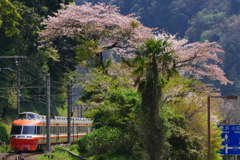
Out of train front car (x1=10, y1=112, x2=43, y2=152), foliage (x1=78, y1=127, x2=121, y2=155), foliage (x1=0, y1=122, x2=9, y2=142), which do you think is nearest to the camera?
foliage (x1=78, y1=127, x2=121, y2=155)

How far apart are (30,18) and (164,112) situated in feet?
106

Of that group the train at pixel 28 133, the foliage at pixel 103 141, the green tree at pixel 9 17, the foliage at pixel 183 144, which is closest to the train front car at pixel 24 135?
the train at pixel 28 133

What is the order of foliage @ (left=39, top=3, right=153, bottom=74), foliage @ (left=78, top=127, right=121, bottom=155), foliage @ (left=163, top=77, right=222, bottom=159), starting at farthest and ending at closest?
foliage @ (left=39, top=3, right=153, bottom=74) < foliage @ (left=163, top=77, right=222, bottom=159) < foliage @ (left=78, top=127, right=121, bottom=155)

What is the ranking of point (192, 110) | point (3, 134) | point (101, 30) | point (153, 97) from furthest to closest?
point (3, 134) → point (101, 30) → point (192, 110) → point (153, 97)

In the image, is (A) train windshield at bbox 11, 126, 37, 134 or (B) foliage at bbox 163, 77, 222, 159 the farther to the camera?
(A) train windshield at bbox 11, 126, 37, 134

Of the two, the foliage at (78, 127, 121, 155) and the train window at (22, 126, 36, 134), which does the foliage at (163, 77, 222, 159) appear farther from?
the train window at (22, 126, 36, 134)

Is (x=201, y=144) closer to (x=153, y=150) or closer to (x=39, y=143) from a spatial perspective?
(x=153, y=150)

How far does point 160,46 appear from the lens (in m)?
27.6

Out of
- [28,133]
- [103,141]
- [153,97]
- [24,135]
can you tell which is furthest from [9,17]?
[153,97]

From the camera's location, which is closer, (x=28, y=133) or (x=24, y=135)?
(x=24, y=135)

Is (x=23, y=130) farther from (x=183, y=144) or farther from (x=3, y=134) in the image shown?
(x=3, y=134)

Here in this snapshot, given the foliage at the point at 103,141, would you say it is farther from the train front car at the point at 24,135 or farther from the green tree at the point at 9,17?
the green tree at the point at 9,17

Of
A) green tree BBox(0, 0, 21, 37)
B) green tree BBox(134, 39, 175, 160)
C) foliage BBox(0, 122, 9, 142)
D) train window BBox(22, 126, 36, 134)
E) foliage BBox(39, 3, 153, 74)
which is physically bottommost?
foliage BBox(0, 122, 9, 142)

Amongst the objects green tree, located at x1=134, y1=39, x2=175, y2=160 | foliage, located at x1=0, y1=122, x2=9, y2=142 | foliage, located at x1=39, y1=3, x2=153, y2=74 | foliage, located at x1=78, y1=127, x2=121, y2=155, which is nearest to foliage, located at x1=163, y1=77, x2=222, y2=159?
foliage, located at x1=78, y1=127, x2=121, y2=155
